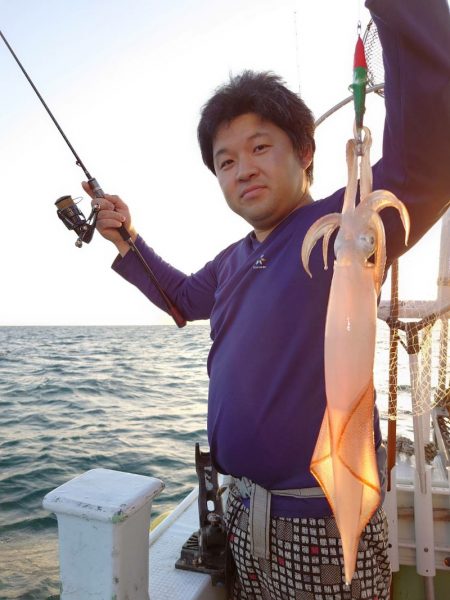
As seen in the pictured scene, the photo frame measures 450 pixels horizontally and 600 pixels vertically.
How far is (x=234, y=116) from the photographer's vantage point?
6.63 feet

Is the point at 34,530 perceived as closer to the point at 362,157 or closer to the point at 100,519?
the point at 100,519

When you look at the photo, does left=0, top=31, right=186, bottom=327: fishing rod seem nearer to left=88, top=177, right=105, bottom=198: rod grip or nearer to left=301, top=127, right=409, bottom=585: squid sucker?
left=88, top=177, right=105, bottom=198: rod grip

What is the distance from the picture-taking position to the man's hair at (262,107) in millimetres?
1957

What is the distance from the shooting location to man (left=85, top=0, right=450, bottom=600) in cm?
130

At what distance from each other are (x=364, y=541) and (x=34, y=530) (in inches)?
193

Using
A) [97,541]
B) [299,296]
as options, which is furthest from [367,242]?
[97,541]

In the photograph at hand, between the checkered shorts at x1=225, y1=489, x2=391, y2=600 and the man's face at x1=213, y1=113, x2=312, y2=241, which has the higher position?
the man's face at x1=213, y1=113, x2=312, y2=241

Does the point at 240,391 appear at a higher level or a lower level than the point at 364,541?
higher

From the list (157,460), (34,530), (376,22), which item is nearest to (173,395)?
(157,460)

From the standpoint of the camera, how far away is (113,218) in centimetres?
→ 282

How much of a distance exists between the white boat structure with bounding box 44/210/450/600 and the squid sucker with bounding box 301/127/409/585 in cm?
102

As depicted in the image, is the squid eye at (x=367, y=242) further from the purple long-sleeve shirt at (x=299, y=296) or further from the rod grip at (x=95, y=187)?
the rod grip at (x=95, y=187)

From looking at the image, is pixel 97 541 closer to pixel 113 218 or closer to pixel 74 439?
pixel 113 218

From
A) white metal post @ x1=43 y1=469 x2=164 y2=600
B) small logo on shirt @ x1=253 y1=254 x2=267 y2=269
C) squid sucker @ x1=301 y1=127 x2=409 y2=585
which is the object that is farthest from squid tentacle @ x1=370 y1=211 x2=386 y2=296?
white metal post @ x1=43 y1=469 x2=164 y2=600
